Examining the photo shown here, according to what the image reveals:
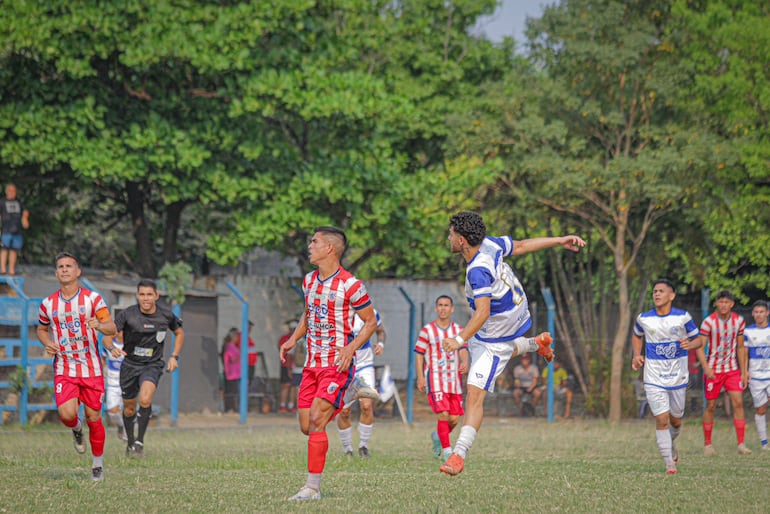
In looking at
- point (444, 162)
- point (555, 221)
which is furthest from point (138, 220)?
point (555, 221)

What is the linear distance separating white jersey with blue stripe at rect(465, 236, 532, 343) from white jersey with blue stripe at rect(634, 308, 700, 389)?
3.86 metres

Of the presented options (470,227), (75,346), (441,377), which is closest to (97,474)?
(75,346)

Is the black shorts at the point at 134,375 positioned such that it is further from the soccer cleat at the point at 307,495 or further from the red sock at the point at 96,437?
the soccer cleat at the point at 307,495

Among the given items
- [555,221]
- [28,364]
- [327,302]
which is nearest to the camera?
[327,302]

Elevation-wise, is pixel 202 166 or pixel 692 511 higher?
pixel 202 166

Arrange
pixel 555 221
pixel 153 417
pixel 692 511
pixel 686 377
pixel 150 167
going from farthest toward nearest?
pixel 555 221 → pixel 150 167 → pixel 153 417 → pixel 686 377 → pixel 692 511

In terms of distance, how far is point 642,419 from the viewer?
2630 centimetres

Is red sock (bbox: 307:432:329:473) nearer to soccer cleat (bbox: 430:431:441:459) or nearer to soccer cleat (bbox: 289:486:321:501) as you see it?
soccer cleat (bbox: 289:486:321:501)

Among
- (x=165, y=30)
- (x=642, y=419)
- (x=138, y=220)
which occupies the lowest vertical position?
(x=642, y=419)

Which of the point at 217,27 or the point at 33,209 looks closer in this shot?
the point at 217,27

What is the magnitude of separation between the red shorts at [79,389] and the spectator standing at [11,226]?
12.4 meters

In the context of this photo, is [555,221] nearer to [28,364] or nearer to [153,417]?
[153,417]

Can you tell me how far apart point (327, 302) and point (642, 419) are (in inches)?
704

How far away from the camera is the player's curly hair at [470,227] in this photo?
32.7ft
